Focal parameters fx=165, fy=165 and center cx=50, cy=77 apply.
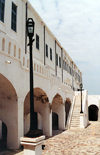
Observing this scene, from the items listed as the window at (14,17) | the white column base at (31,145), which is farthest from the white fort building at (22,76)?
the white column base at (31,145)

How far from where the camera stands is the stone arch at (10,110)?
845 cm

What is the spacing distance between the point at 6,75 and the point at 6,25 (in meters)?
5.11

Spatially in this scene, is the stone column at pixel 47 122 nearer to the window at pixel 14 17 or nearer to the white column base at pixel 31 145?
the window at pixel 14 17

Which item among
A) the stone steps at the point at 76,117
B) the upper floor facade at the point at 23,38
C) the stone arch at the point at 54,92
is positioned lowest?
the stone steps at the point at 76,117

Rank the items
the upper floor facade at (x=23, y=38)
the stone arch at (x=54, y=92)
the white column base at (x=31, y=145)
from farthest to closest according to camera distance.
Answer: the stone arch at (x=54, y=92) < the upper floor facade at (x=23, y=38) < the white column base at (x=31, y=145)

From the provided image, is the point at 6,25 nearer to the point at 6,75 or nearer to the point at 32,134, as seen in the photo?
the point at 6,75

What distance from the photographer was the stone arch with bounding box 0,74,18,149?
27.7 ft

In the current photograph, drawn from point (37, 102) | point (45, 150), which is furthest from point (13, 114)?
point (37, 102)

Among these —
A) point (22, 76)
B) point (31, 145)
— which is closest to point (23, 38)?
point (22, 76)

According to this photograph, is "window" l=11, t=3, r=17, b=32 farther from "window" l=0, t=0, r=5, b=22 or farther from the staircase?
the staircase

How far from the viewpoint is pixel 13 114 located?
8.62 meters

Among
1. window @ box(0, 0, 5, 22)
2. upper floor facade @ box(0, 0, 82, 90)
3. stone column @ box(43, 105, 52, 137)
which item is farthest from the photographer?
stone column @ box(43, 105, 52, 137)

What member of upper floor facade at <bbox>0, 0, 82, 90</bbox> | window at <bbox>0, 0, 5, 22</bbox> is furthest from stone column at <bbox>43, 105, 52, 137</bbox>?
window at <bbox>0, 0, 5, 22</bbox>

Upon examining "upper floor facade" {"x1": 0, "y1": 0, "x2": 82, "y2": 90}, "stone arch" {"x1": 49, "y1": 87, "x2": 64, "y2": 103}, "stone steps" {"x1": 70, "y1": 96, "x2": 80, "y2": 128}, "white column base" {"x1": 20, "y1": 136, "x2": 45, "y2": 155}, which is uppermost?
"upper floor facade" {"x1": 0, "y1": 0, "x2": 82, "y2": 90}
